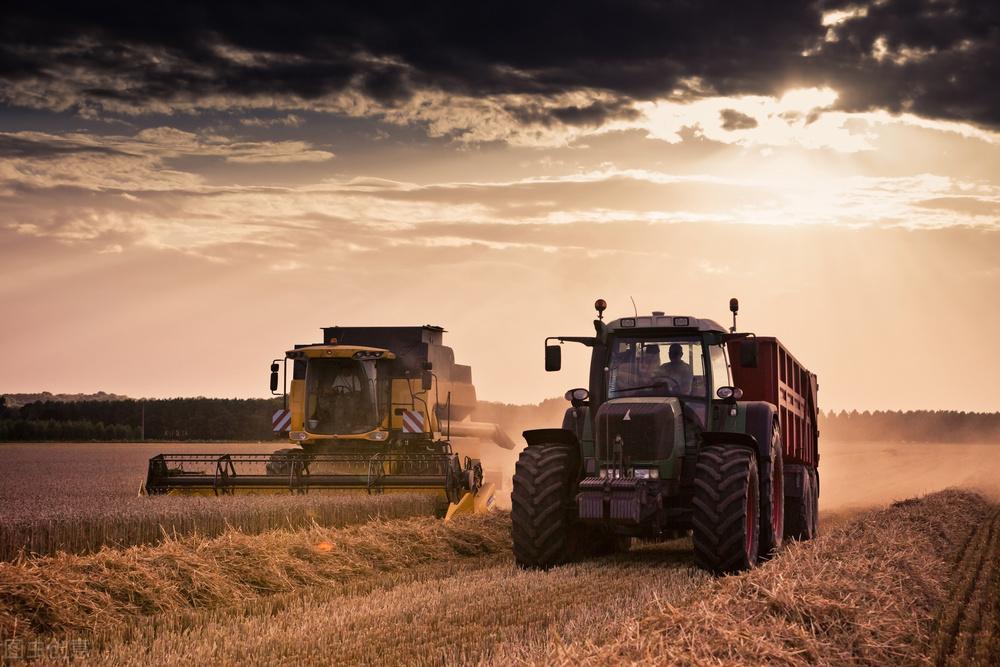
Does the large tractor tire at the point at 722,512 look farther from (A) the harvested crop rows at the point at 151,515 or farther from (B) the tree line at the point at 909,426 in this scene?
(B) the tree line at the point at 909,426

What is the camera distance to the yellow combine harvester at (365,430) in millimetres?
16578

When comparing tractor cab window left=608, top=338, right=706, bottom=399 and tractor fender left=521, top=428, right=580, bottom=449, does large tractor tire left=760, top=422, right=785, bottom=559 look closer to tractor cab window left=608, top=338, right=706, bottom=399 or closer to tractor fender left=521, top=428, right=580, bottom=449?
tractor cab window left=608, top=338, right=706, bottom=399

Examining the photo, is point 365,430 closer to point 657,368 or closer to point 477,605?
point 657,368

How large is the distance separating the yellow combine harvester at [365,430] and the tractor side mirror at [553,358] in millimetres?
4802

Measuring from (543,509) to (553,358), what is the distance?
62.0 inches

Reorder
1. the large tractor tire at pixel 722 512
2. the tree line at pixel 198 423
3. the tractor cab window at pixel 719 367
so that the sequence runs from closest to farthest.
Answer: the large tractor tire at pixel 722 512
the tractor cab window at pixel 719 367
the tree line at pixel 198 423

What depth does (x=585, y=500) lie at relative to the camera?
11477 mm

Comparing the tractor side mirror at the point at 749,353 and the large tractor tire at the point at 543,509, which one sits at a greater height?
the tractor side mirror at the point at 749,353

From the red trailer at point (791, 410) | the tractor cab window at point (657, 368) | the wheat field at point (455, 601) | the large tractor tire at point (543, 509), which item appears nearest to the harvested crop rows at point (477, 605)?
the wheat field at point (455, 601)

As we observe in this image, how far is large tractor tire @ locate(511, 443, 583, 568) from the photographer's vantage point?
11.8m

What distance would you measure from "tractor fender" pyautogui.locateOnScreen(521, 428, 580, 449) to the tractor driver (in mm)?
1201

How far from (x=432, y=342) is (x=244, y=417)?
48.2 meters

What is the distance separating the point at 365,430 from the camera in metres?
19.7

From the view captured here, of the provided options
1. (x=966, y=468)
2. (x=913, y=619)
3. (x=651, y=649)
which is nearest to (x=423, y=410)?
(x=913, y=619)
